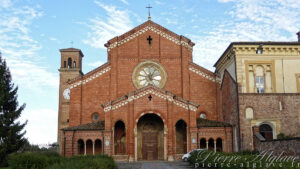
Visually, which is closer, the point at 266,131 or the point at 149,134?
the point at 266,131

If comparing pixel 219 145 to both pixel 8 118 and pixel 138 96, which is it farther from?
pixel 8 118

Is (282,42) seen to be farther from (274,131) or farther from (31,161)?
(31,161)

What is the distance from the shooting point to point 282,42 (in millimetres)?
32188

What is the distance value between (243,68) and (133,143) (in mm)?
12839

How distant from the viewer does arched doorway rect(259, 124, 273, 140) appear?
30.8 meters

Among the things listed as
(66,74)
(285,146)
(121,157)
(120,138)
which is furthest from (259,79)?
(66,74)

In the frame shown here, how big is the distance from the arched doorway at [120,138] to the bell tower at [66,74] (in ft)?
68.9

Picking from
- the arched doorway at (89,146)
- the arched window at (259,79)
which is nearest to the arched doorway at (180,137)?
the arched window at (259,79)

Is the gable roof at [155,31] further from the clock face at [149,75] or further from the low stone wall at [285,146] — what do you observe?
the low stone wall at [285,146]

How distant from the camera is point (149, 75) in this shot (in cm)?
3719

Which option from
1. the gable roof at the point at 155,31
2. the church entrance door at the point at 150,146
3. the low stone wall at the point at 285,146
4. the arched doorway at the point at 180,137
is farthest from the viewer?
the gable roof at the point at 155,31

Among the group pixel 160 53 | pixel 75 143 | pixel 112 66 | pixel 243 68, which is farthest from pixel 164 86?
pixel 75 143

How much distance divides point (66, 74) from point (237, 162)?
44488 millimetres

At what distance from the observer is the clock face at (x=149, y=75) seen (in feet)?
121
